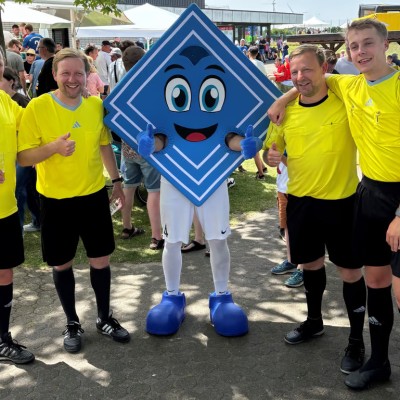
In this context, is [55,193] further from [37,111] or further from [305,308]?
[305,308]

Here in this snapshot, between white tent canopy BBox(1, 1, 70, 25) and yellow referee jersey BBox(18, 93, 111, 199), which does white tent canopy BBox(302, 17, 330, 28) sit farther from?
yellow referee jersey BBox(18, 93, 111, 199)

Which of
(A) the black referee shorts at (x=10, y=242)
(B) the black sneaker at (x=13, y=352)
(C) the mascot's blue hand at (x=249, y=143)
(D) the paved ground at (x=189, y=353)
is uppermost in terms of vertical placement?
(C) the mascot's blue hand at (x=249, y=143)

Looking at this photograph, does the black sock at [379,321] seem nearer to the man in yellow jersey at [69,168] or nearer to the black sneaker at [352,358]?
the black sneaker at [352,358]

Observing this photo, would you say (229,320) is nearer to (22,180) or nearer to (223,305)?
(223,305)

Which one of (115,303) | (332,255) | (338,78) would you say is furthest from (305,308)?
(338,78)

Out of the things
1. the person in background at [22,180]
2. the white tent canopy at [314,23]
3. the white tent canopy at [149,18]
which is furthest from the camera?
the white tent canopy at [314,23]

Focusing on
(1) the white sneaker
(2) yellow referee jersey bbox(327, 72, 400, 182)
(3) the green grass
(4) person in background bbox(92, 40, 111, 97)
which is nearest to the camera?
(2) yellow referee jersey bbox(327, 72, 400, 182)

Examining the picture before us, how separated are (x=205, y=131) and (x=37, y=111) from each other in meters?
1.08

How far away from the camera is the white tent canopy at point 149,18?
15.9 metres

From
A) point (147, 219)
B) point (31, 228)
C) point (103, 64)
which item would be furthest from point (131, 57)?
point (103, 64)

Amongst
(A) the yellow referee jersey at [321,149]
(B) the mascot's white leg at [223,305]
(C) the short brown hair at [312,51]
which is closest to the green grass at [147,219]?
(B) the mascot's white leg at [223,305]

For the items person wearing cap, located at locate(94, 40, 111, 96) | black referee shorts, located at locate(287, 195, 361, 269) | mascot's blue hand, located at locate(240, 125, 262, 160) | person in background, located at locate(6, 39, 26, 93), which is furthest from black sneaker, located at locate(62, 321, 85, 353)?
person wearing cap, located at locate(94, 40, 111, 96)

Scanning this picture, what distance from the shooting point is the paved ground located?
303 cm

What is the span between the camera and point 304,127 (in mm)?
3066
